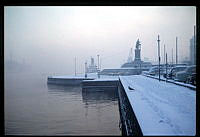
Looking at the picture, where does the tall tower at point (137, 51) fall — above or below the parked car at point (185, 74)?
above

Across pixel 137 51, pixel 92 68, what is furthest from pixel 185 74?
pixel 92 68

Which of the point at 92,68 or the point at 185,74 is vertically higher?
the point at 92,68

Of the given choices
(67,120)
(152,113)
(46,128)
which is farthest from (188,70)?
(152,113)

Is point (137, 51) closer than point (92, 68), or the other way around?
point (137, 51)

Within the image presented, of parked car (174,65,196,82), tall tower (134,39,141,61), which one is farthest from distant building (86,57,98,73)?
parked car (174,65,196,82)

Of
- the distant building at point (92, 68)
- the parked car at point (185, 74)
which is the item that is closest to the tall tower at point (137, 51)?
the distant building at point (92, 68)

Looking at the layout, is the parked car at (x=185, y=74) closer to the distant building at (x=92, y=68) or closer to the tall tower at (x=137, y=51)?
the tall tower at (x=137, y=51)

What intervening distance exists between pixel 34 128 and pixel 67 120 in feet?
8.84

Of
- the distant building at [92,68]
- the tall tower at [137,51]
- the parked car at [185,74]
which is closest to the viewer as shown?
the parked car at [185,74]

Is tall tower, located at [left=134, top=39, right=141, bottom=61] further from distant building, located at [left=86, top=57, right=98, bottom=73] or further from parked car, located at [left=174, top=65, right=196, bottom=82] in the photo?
parked car, located at [left=174, top=65, right=196, bottom=82]

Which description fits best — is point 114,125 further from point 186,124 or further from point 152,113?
point 186,124

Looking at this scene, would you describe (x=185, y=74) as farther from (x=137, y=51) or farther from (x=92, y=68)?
(x=92, y=68)

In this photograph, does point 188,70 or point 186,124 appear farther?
point 188,70
